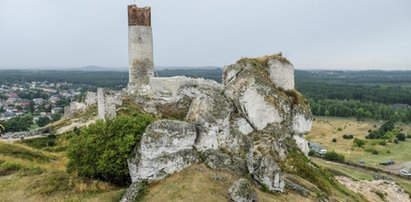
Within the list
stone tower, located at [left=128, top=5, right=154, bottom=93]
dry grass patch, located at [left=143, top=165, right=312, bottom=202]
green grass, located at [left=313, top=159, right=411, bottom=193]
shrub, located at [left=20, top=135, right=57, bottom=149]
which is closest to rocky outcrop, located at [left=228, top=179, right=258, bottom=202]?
dry grass patch, located at [left=143, top=165, right=312, bottom=202]

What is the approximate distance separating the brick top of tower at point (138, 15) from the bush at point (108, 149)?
52.8 feet

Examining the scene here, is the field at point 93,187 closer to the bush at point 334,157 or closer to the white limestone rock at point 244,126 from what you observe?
the white limestone rock at point 244,126

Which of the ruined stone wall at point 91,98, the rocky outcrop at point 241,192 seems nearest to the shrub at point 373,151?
the ruined stone wall at point 91,98

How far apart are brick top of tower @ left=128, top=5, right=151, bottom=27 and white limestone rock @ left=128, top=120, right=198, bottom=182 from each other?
1827 cm

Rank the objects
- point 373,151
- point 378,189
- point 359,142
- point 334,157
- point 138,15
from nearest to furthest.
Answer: point 138,15 → point 378,189 → point 334,157 → point 373,151 → point 359,142

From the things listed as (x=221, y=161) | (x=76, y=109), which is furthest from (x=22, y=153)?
(x=76, y=109)

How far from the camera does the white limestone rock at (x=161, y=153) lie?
57.9 ft

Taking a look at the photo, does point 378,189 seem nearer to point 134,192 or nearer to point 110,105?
point 110,105

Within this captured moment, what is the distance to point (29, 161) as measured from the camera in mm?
22984

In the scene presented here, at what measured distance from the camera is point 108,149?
18859 mm

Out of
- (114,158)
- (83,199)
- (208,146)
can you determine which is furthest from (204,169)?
Answer: (83,199)

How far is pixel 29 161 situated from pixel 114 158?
7.12 m

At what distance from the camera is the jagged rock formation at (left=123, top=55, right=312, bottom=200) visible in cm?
1789

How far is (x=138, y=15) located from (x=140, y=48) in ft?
8.72
